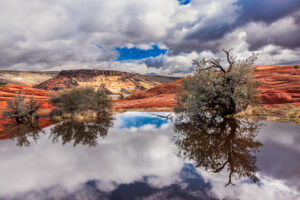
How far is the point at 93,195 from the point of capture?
4.62 metres

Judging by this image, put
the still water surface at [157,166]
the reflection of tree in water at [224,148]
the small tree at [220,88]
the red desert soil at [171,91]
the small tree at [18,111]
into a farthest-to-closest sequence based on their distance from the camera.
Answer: the red desert soil at [171,91], the small tree at [18,111], the small tree at [220,88], the reflection of tree in water at [224,148], the still water surface at [157,166]

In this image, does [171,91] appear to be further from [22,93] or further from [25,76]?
[25,76]

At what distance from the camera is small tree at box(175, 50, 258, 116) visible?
1398cm

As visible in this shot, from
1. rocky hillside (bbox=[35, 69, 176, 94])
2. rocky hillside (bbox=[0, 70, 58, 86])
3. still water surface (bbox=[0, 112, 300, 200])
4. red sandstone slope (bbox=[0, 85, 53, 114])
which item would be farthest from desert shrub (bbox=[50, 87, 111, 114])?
rocky hillside (bbox=[0, 70, 58, 86])

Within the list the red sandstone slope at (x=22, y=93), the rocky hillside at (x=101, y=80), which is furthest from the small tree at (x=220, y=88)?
the rocky hillside at (x=101, y=80)

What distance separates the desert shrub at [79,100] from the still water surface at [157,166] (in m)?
9.11

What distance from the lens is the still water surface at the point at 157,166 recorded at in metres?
4.71

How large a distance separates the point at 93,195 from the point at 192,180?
9.88ft

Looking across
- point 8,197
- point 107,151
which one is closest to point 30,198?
point 8,197

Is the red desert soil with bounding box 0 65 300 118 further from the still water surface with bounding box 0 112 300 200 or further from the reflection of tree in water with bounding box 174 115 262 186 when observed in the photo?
the still water surface with bounding box 0 112 300 200

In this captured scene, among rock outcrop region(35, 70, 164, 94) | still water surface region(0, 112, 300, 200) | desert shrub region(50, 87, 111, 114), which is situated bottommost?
still water surface region(0, 112, 300, 200)

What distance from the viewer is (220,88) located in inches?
558

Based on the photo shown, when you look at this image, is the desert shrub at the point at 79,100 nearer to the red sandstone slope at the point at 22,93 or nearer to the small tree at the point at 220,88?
the small tree at the point at 220,88

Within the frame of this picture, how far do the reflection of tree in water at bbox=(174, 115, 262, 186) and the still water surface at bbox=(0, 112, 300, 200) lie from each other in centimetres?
3
